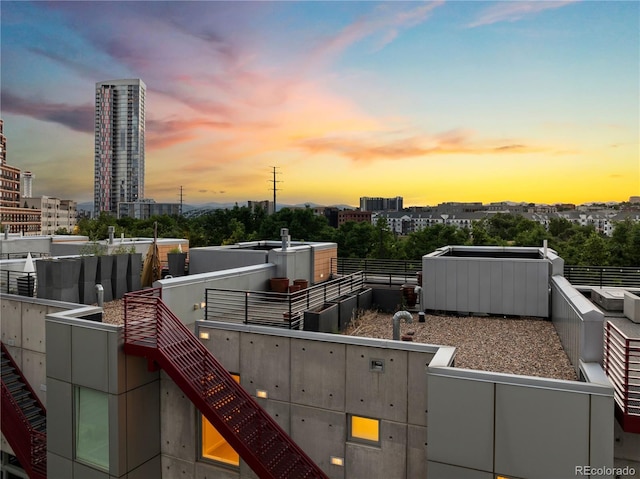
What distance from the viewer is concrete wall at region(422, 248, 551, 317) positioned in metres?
15.2

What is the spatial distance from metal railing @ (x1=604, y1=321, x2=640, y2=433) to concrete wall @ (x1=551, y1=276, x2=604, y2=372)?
0.21 m

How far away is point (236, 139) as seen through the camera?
66250 mm

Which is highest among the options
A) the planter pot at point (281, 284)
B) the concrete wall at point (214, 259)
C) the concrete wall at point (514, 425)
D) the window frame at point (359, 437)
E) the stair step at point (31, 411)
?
the concrete wall at point (214, 259)

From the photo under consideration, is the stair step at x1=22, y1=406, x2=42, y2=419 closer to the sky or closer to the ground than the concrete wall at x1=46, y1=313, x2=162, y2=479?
closer to the ground

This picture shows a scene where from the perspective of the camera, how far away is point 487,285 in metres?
15.8

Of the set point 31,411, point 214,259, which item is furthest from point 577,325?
point 31,411

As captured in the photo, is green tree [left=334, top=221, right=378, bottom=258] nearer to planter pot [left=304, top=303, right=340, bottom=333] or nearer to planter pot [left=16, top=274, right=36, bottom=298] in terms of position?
planter pot [left=16, top=274, right=36, bottom=298]

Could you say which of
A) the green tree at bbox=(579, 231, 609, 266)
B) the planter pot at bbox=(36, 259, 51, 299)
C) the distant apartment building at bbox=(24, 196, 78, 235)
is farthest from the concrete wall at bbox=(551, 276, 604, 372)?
the distant apartment building at bbox=(24, 196, 78, 235)

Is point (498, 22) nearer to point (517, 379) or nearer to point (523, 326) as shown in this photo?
point (523, 326)

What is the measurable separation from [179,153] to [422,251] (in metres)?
53.0

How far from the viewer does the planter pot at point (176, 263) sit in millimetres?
21750

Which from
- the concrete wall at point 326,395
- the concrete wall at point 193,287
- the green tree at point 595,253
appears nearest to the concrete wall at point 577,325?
the concrete wall at point 326,395

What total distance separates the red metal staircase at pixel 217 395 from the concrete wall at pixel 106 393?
71 centimetres

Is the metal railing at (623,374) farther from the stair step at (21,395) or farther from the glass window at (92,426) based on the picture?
the stair step at (21,395)
